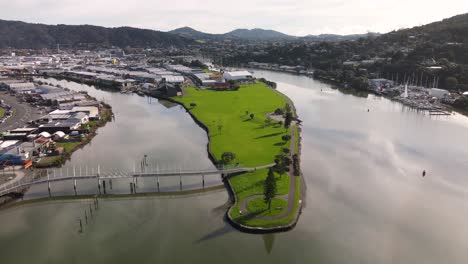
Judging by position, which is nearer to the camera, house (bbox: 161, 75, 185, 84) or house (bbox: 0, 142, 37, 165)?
house (bbox: 0, 142, 37, 165)

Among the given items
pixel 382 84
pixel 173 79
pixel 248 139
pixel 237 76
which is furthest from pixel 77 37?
pixel 248 139

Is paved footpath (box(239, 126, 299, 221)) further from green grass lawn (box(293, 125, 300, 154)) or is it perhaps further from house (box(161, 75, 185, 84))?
house (box(161, 75, 185, 84))

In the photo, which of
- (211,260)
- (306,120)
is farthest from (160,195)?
(306,120)

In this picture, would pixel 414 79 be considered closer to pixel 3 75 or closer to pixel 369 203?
pixel 369 203

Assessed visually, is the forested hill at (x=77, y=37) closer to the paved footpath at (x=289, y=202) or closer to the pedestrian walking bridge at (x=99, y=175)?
the pedestrian walking bridge at (x=99, y=175)

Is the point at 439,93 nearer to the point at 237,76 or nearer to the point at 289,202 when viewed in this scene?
the point at 237,76

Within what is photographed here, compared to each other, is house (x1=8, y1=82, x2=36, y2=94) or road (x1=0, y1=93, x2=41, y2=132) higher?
house (x1=8, y1=82, x2=36, y2=94)

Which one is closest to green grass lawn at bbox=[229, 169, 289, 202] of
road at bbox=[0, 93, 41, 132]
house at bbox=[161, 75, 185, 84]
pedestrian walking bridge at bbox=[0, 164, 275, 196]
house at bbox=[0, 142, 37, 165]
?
pedestrian walking bridge at bbox=[0, 164, 275, 196]
